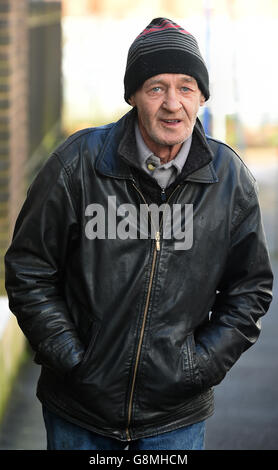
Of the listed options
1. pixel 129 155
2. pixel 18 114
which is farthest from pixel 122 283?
pixel 18 114

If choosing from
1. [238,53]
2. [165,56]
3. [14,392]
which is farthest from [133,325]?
[238,53]

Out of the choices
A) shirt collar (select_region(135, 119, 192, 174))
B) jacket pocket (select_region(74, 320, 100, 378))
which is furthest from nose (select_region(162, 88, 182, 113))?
jacket pocket (select_region(74, 320, 100, 378))


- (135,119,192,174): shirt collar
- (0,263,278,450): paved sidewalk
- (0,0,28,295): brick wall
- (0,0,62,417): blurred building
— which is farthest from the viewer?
(0,0,28,295): brick wall

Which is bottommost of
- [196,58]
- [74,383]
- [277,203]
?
[277,203]

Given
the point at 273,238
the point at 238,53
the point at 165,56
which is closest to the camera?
the point at 165,56

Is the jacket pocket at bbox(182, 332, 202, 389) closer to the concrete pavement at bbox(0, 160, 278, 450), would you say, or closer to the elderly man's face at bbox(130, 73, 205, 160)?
the elderly man's face at bbox(130, 73, 205, 160)

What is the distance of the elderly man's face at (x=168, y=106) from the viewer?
3.11m

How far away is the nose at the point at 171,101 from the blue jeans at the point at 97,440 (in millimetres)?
987

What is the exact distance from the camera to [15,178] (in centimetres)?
744

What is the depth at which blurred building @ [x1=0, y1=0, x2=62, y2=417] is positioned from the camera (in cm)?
667

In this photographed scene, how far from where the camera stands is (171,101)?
3078 millimetres

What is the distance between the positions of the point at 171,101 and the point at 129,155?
0.71 feet
